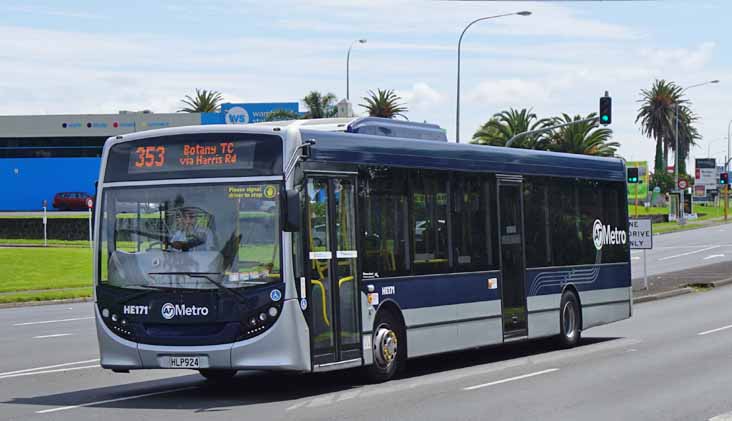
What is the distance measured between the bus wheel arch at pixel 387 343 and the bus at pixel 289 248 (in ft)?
0.07

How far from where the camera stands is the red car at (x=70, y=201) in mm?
86625

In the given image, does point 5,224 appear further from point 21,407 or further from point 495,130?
point 21,407

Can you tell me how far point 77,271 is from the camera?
44969mm

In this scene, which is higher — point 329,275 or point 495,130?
point 495,130

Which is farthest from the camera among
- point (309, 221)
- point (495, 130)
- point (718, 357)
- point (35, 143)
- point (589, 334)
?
point (35, 143)

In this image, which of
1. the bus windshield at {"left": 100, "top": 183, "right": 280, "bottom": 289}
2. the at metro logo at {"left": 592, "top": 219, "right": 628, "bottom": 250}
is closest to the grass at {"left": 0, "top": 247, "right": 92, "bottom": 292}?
the at metro logo at {"left": 592, "top": 219, "right": 628, "bottom": 250}

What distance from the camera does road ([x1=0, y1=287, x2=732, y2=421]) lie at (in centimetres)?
1212

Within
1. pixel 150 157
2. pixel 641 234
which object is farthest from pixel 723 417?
pixel 641 234

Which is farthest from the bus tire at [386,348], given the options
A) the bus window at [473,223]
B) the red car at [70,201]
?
the red car at [70,201]

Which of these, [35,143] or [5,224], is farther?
[35,143]

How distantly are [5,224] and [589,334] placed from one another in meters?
50.7

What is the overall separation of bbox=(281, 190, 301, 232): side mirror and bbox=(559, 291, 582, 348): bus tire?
7.73m

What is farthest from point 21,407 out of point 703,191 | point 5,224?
point 703,191

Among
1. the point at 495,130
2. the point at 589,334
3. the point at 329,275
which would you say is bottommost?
the point at 589,334
